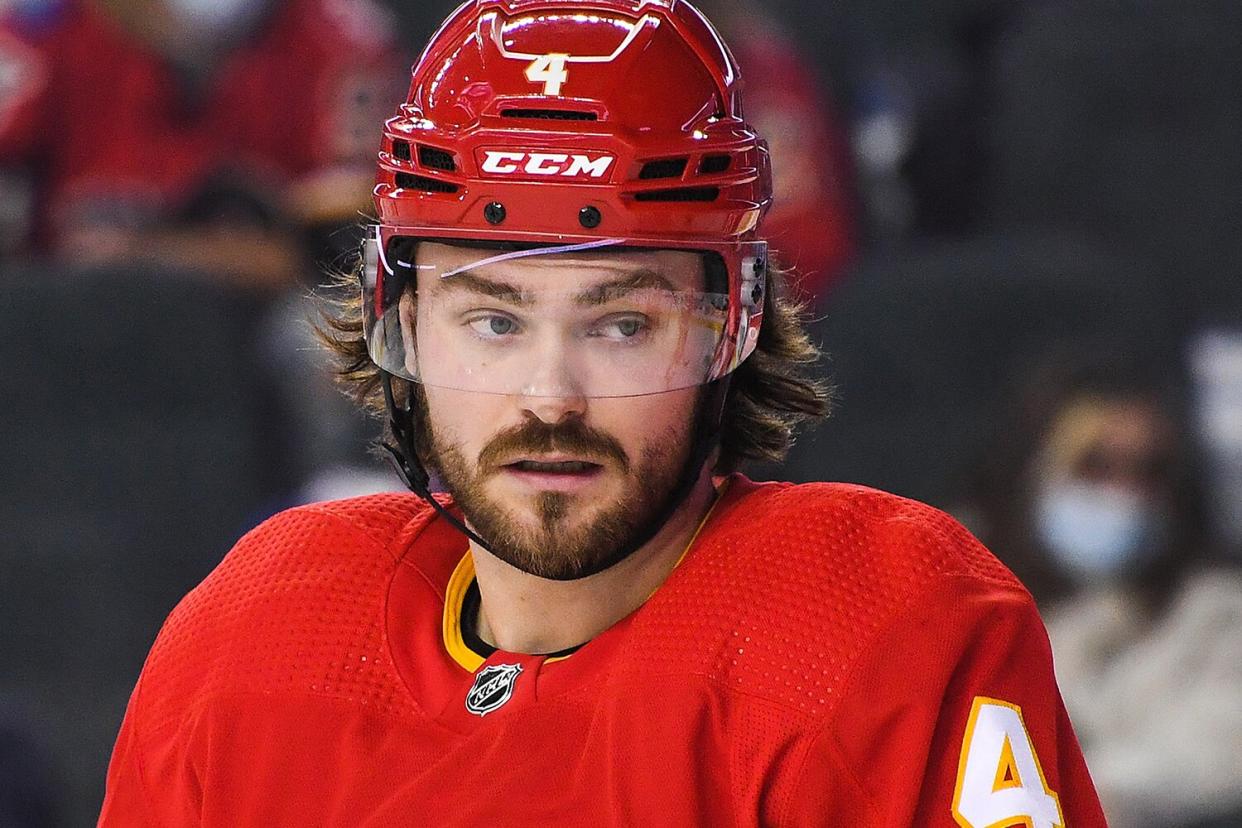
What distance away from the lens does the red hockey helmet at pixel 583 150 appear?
5.06 ft

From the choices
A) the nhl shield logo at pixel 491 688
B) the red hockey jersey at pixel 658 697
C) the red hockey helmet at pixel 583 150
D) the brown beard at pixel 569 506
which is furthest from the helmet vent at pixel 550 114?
the nhl shield logo at pixel 491 688

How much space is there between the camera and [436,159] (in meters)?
1.61

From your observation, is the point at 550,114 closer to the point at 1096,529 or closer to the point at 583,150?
the point at 583,150

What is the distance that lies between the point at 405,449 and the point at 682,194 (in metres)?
0.35

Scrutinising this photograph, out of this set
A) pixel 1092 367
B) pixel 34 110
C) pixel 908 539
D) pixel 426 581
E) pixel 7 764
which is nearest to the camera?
pixel 908 539

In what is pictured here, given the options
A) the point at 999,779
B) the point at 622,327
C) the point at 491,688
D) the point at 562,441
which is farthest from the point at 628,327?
the point at 999,779

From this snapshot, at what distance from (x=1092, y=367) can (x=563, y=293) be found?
1.66 m

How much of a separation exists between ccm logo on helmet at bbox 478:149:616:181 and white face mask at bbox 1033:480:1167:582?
1669 mm

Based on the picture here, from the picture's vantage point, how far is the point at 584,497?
1567 mm

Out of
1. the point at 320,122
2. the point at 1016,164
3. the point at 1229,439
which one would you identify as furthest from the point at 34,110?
the point at 1229,439

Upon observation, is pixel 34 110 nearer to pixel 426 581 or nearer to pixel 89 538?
pixel 89 538

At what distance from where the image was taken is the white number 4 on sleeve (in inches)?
55.1

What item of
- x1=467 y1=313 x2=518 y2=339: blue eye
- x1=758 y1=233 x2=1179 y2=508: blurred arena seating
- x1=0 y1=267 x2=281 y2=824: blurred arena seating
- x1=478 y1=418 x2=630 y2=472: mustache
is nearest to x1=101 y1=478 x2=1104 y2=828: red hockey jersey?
x1=478 y1=418 x2=630 y2=472: mustache

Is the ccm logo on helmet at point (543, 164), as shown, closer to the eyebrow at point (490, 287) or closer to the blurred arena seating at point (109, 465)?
the eyebrow at point (490, 287)
